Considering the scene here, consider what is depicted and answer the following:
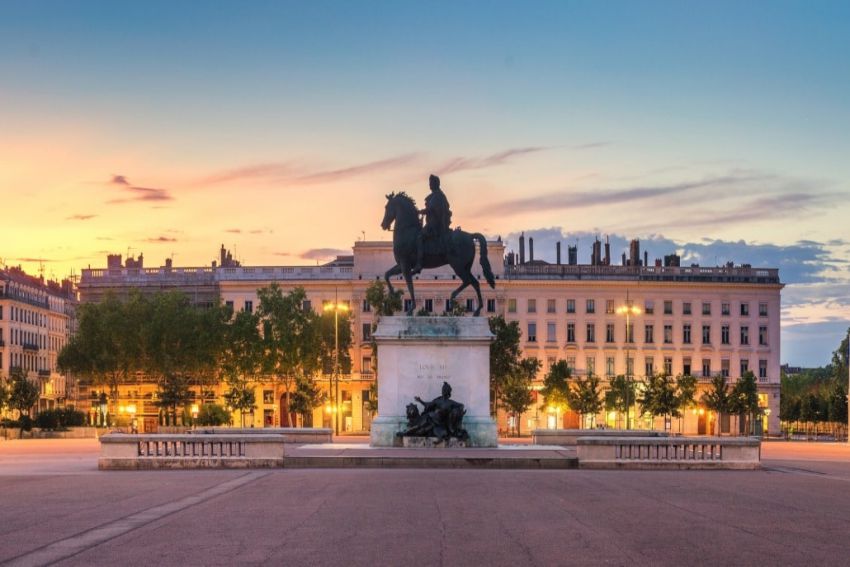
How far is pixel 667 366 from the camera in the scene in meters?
138

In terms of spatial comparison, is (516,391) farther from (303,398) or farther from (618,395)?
(303,398)

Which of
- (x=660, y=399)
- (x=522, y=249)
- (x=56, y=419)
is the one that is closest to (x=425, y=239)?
(x=56, y=419)

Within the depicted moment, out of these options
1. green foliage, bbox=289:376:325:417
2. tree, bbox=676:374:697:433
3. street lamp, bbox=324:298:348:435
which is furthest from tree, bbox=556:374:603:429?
green foliage, bbox=289:376:325:417

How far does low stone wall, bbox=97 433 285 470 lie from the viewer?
121ft

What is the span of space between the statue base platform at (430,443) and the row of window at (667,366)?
9605 centimetres

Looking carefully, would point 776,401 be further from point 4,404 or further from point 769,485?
point 769,485

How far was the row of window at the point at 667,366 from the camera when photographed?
451ft

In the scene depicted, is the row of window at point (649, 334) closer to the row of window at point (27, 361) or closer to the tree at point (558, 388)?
the tree at point (558, 388)

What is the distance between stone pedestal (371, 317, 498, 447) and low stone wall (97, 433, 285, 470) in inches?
222

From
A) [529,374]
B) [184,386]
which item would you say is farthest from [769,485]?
[184,386]

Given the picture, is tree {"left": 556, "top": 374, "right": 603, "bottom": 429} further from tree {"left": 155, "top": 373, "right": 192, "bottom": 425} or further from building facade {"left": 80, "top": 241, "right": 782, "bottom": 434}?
tree {"left": 155, "top": 373, "right": 192, "bottom": 425}

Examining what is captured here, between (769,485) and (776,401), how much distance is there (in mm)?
110447

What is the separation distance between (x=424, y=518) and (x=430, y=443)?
61.7ft

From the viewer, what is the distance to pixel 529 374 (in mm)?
115062
